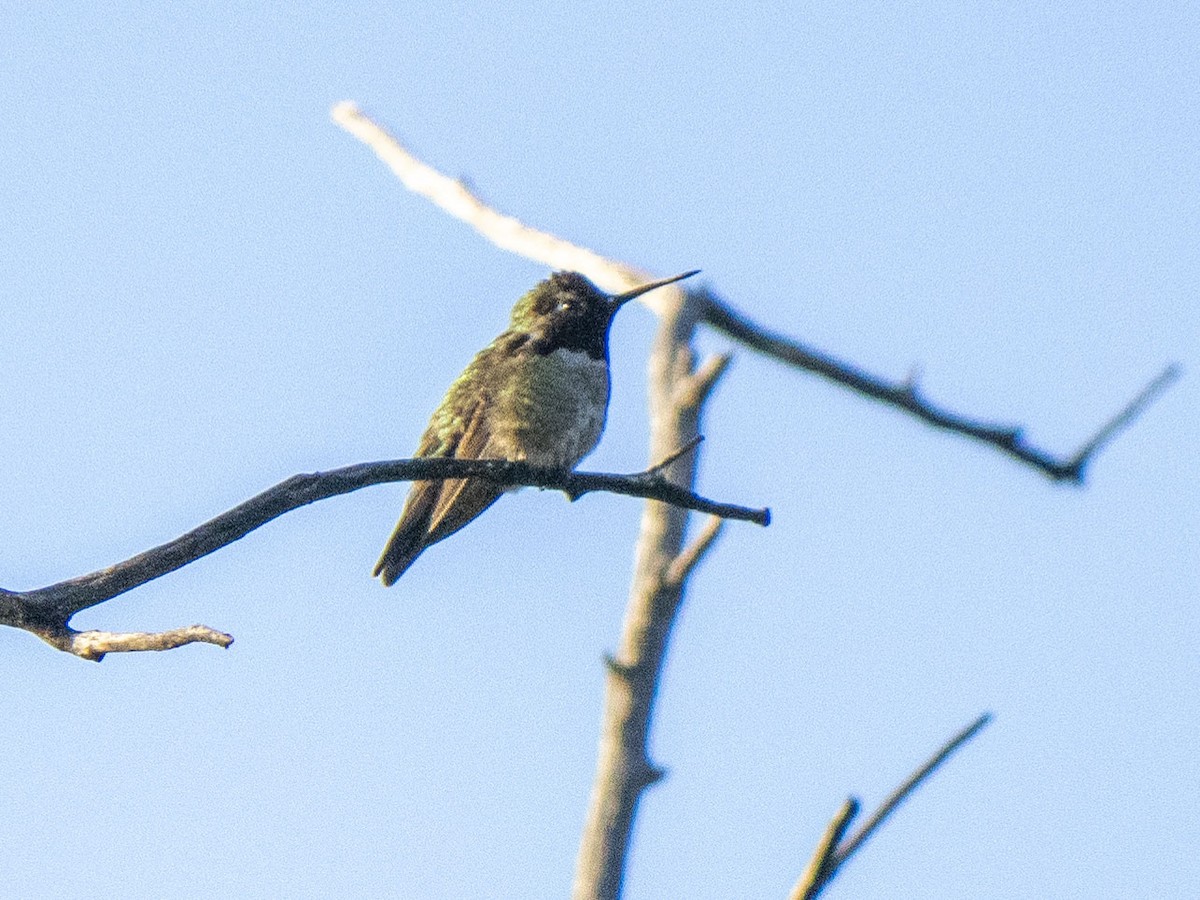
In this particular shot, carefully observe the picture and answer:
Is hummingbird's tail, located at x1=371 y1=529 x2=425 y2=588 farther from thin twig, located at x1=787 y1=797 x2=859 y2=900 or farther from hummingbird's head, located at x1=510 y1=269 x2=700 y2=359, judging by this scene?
thin twig, located at x1=787 y1=797 x2=859 y2=900

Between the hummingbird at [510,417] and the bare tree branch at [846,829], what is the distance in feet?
7.69

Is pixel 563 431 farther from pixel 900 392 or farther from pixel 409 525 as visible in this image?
pixel 900 392

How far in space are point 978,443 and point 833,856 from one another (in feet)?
16.1

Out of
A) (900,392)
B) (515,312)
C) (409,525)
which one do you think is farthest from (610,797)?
(900,392)

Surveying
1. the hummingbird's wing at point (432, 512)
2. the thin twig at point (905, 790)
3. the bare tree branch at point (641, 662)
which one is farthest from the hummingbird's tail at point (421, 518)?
the thin twig at point (905, 790)

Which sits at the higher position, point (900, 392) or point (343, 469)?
point (900, 392)

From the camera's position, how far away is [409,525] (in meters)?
6.61

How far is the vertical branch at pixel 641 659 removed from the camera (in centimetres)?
640

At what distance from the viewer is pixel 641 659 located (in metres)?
6.88

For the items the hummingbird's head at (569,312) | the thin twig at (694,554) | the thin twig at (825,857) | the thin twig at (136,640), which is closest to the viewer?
the thin twig at (136,640)

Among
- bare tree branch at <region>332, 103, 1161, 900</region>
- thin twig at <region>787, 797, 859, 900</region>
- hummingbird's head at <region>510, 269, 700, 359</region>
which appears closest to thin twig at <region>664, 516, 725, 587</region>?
bare tree branch at <region>332, 103, 1161, 900</region>

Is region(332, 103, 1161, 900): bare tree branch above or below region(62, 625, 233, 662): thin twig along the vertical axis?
above

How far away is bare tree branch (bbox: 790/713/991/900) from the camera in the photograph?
3.87 meters

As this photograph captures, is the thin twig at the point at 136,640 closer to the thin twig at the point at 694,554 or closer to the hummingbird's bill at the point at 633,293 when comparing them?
the thin twig at the point at 694,554
